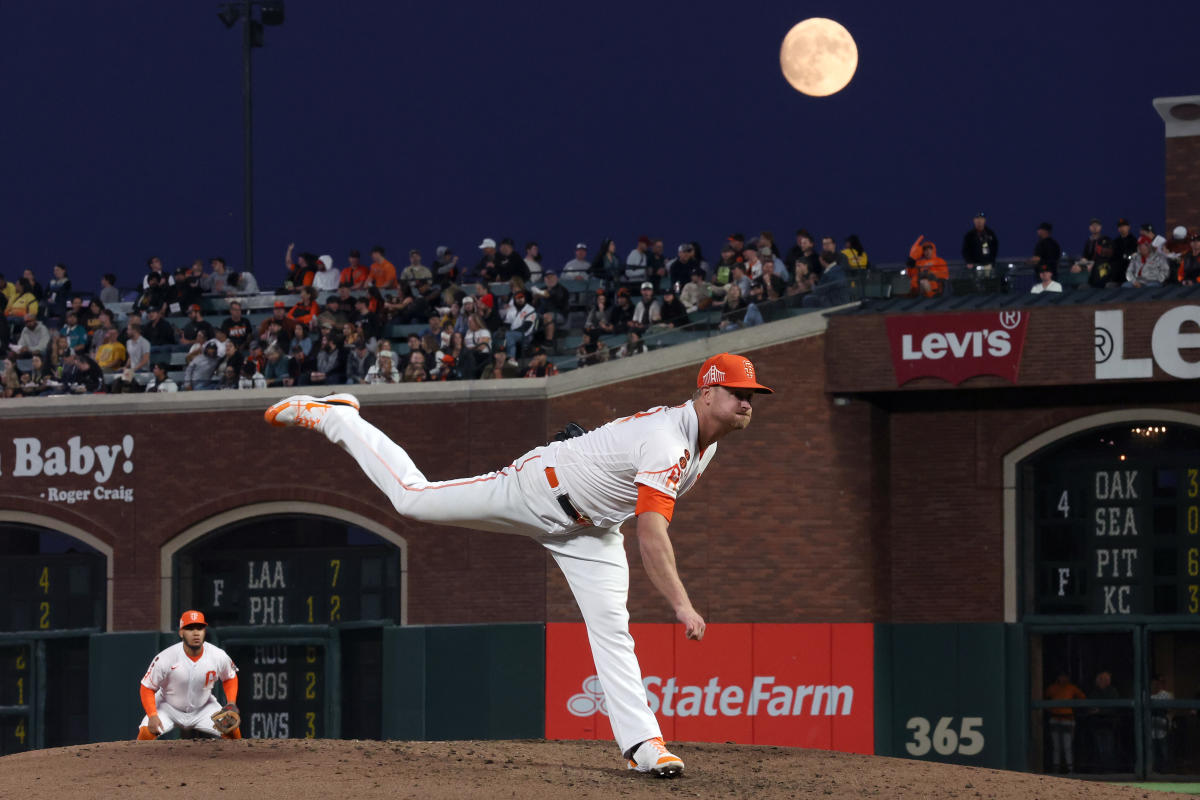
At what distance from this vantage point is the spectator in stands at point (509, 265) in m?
29.6

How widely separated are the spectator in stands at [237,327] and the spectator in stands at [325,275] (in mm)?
2220

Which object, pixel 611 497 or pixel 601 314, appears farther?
pixel 601 314

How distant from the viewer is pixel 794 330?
25.3 metres

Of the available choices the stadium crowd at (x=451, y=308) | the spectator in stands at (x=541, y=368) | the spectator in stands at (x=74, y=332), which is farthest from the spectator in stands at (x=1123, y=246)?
the spectator in stands at (x=74, y=332)

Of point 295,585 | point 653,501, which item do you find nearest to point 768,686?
point 295,585

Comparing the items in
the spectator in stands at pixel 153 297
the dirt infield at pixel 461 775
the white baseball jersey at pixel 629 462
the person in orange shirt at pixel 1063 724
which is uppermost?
the spectator in stands at pixel 153 297

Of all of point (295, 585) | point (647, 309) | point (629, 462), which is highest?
point (647, 309)

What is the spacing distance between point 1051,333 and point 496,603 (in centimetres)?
934

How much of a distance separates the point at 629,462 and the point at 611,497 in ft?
0.99

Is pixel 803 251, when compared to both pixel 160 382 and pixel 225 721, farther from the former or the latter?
pixel 225 721

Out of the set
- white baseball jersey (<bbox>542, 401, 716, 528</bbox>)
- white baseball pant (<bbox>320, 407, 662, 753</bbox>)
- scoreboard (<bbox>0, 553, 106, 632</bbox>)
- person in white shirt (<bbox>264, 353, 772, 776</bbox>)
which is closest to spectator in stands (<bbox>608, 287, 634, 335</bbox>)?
scoreboard (<bbox>0, 553, 106, 632</bbox>)

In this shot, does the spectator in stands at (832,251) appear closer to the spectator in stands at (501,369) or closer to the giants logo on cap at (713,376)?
the spectator in stands at (501,369)

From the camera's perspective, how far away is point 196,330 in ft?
97.8

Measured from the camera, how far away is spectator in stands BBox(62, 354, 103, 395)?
28.4 m
